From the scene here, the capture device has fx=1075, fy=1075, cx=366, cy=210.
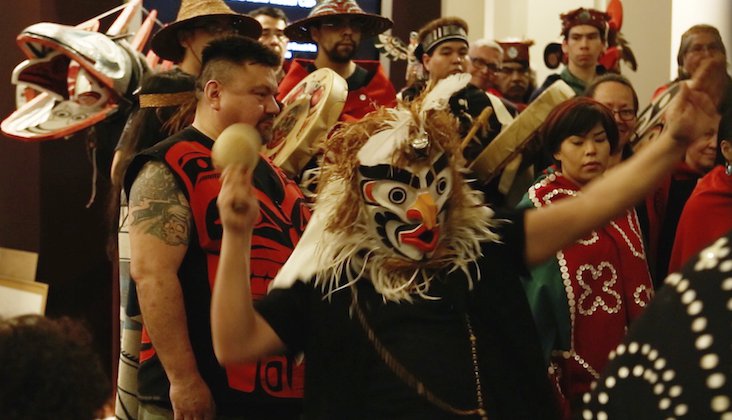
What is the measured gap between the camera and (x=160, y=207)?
2.81 metres

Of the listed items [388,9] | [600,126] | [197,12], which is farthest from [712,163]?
[388,9]

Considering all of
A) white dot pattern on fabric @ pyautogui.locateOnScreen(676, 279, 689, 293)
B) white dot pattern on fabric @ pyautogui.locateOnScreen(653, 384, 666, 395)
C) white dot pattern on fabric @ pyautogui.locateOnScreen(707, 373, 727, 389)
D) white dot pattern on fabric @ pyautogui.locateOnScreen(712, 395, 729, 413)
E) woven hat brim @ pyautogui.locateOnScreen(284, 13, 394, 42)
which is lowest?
white dot pattern on fabric @ pyautogui.locateOnScreen(653, 384, 666, 395)

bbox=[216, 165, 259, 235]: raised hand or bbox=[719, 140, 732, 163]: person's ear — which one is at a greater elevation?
bbox=[216, 165, 259, 235]: raised hand

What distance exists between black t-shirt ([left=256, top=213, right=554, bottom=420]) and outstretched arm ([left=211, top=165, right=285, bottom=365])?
0.07 metres

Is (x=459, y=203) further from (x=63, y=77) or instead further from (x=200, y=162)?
(x=63, y=77)

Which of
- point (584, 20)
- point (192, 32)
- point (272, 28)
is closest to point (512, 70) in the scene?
point (584, 20)

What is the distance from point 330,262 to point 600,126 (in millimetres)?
1513

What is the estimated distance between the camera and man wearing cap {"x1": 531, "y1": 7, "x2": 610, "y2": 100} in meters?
5.00

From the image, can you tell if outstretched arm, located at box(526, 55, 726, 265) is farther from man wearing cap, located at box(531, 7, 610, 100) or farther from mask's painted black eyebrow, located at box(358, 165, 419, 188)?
man wearing cap, located at box(531, 7, 610, 100)

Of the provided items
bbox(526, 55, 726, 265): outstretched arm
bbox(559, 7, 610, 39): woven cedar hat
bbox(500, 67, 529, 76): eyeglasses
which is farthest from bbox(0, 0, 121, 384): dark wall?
bbox(526, 55, 726, 265): outstretched arm

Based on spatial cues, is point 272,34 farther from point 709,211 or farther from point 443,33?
point 709,211

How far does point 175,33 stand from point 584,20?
6.90ft

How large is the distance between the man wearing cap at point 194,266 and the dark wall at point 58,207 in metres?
2.93

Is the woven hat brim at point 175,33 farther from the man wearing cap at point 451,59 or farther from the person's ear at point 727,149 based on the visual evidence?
the person's ear at point 727,149
